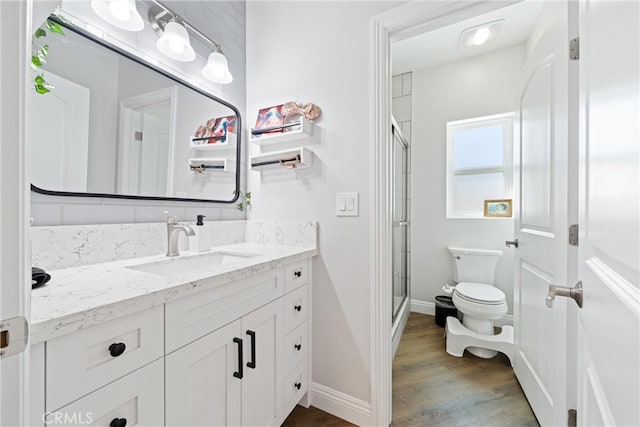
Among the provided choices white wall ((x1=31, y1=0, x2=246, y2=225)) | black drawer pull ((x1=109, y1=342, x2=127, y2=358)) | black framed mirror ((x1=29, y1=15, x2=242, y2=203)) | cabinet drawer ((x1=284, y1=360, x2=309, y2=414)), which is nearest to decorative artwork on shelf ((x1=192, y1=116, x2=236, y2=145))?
black framed mirror ((x1=29, y1=15, x2=242, y2=203))

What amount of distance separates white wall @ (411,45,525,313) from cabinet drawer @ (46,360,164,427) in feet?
8.26

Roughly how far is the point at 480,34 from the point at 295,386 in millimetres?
2845

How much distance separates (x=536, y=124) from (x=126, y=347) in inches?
73.5

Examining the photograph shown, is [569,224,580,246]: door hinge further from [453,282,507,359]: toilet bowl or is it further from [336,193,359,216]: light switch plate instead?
[453,282,507,359]: toilet bowl

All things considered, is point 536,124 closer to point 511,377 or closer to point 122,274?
point 511,377

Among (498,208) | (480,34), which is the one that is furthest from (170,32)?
(498,208)

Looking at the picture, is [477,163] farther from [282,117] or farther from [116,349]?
[116,349]

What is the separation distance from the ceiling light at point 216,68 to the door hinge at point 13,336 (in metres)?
1.48

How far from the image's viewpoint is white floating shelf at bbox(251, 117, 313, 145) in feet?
4.66

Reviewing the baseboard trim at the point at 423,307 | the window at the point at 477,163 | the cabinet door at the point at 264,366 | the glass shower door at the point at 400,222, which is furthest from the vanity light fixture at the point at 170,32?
the baseboard trim at the point at 423,307

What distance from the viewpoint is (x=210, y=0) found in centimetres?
152

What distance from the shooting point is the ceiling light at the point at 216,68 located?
1446mm

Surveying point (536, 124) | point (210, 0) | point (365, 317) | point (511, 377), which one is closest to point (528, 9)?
point (536, 124)

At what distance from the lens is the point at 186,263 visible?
3.98 ft
